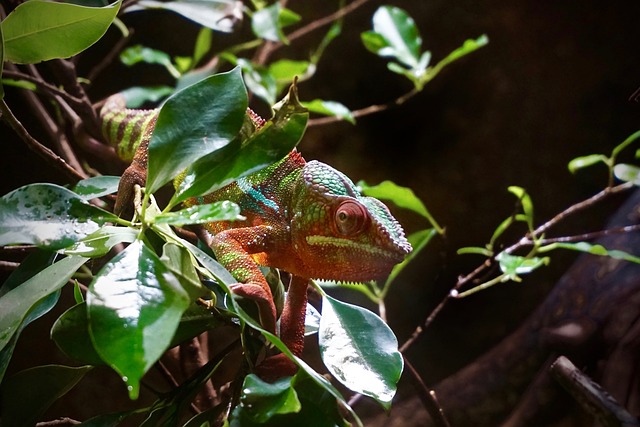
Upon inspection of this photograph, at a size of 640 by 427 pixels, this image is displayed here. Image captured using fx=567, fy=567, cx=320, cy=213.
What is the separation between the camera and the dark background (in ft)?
7.07

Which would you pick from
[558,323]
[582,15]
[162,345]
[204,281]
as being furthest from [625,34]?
[162,345]

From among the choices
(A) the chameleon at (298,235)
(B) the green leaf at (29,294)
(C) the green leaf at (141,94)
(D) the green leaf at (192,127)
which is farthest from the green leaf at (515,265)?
(C) the green leaf at (141,94)

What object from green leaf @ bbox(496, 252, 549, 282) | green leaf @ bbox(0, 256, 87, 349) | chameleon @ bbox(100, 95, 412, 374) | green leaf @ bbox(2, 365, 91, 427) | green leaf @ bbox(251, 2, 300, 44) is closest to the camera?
green leaf @ bbox(0, 256, 87, 349)

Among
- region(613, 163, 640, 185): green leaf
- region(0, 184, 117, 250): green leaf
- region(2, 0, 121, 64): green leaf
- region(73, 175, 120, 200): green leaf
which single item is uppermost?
region(2, 0, 121, 64): green leaf

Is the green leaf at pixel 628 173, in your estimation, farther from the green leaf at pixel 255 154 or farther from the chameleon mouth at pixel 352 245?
the green leaf at pixel 255 154

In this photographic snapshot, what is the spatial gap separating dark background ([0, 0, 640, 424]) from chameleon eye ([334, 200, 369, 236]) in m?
1.34

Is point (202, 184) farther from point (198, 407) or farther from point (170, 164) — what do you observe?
point (198, 407)

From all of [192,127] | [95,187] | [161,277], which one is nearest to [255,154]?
[192,127]

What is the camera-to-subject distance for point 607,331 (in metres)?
1.54

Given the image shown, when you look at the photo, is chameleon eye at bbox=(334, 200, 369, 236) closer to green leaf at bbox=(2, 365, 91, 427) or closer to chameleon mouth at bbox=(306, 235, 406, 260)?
chameleon mouth at bbox=(306, 235, 406, 260)

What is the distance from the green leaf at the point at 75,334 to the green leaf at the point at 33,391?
0.27 feet

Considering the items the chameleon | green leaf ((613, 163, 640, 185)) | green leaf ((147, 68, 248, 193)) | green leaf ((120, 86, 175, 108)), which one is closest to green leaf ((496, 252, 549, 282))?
green leaf ((613, 163, 640, 185))

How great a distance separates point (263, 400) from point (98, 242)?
0.80 feet

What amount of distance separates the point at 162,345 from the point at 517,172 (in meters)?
2.01
